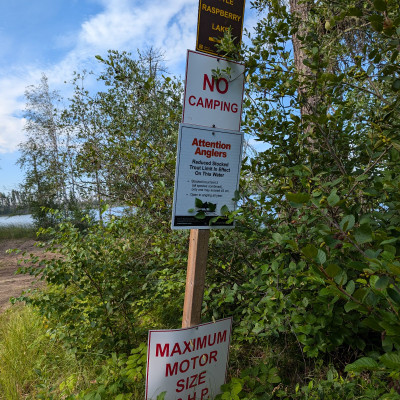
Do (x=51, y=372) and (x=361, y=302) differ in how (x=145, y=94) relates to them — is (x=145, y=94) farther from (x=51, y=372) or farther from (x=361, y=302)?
(x=361, y=302)

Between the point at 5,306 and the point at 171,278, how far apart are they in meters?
3.49

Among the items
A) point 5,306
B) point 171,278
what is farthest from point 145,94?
point 5,306

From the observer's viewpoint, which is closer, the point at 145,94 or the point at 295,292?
the point at 295,292

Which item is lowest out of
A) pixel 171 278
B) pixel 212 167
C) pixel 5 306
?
pixel 5 306

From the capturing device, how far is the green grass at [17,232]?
649 inches

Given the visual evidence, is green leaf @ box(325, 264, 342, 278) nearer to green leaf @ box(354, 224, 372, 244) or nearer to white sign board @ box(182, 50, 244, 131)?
green leaf @ box(354, 224, 372, 244)

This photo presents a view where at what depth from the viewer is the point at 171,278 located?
296 cm

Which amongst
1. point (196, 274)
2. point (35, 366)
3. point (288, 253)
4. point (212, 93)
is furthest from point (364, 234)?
point (35, 366)

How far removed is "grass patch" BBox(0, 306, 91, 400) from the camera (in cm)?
253

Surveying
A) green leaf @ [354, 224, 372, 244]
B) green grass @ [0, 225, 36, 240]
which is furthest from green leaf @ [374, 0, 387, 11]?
green grass @ [0, 225, 36, 240]

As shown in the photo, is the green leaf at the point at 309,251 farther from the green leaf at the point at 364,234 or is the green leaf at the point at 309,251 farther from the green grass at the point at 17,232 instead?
the green grass at the point at 17,232

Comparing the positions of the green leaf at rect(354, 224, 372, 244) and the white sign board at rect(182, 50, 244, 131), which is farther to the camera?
the white sign board at rect(182, 50, 244, 131)

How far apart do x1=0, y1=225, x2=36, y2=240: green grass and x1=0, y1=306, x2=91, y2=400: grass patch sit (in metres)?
14.3

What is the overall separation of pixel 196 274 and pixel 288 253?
65 cm
